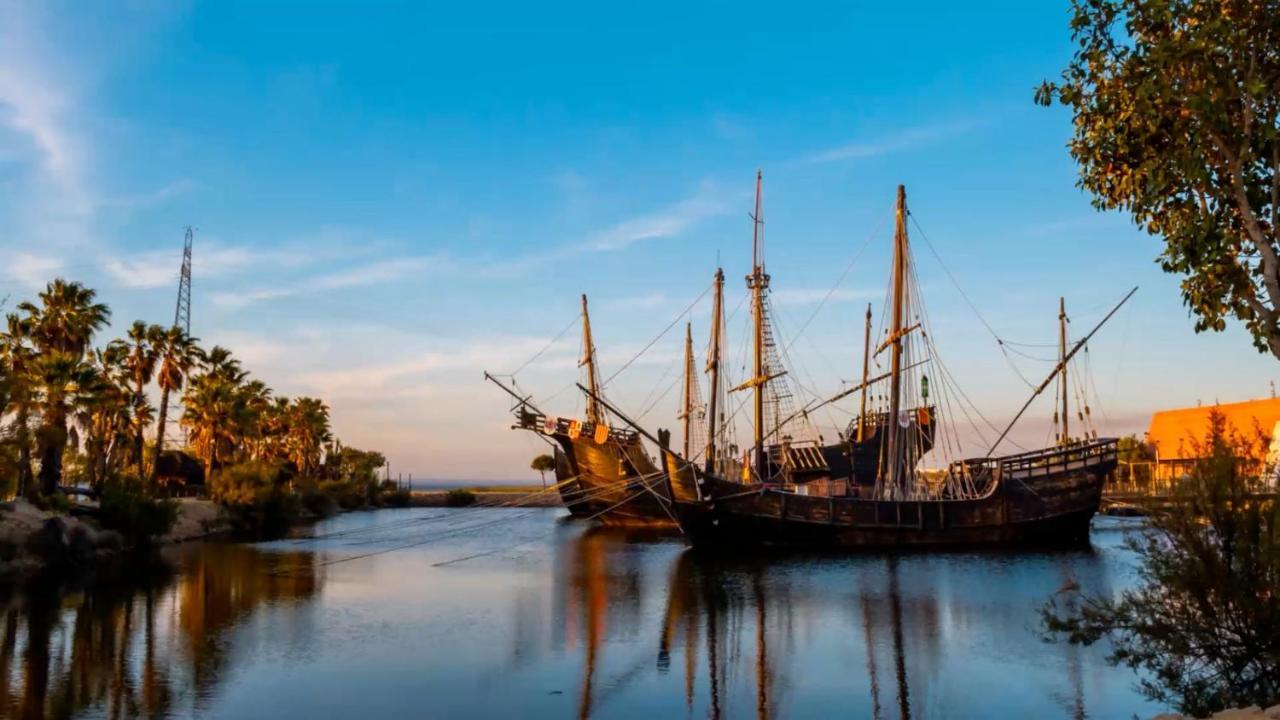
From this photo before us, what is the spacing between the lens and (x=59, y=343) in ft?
145

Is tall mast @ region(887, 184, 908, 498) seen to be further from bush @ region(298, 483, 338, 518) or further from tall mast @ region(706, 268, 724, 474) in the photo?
bush @ region(298, 483, 338, 518)

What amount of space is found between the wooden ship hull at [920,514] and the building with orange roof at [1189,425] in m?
30.1

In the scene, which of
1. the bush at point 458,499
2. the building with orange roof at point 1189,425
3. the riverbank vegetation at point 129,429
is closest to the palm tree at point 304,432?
the riverbank vegetation at point 129,429

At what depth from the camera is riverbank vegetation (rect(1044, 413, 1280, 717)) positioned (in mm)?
11188

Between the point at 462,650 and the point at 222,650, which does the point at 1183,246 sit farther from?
the point at 222,650

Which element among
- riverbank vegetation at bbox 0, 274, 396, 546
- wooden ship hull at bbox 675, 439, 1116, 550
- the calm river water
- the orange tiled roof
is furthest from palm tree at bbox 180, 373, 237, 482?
the orange tiled roof

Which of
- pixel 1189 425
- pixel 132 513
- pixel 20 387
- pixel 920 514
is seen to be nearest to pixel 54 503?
pixel 132 513

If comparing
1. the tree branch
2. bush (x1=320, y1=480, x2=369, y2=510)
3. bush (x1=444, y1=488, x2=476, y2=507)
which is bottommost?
bush (x1=444, y1=488, x2=476, y2=507)

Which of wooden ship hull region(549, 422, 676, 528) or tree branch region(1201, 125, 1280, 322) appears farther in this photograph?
wooden ship hull region(549, 422, 676, 528)

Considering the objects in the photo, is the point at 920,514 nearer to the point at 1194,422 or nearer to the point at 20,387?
the point at 20,387

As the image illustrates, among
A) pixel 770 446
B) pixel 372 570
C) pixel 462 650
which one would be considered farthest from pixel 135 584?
pixel 770 446

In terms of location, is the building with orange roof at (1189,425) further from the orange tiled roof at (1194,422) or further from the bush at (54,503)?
the bush at (54,503)

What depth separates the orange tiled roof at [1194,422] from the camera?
7644 cm

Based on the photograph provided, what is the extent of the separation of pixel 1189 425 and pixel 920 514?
178ft
